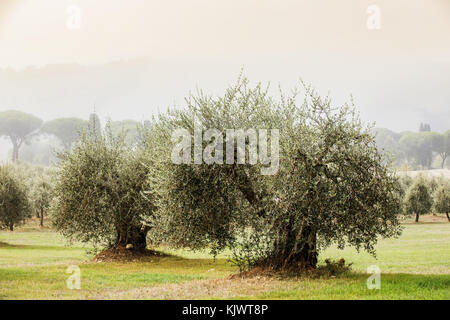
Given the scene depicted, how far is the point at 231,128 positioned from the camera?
1780 cm

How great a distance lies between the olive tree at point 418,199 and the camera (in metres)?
70.8

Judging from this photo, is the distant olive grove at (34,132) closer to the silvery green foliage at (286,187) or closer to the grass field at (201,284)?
the grass field at (201,284)

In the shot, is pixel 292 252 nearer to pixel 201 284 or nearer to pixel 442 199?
pixel 201 284

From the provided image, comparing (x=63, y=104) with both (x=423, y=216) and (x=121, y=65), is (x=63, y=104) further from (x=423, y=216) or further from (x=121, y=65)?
(x=423, y=216)

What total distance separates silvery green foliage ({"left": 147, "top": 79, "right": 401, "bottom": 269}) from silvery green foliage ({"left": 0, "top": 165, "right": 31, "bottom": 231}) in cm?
3106

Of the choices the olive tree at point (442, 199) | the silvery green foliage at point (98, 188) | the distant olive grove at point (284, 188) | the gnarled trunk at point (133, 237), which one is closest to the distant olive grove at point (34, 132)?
the olive tree at point (442, 199)

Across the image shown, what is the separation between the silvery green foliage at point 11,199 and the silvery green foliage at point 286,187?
102 ft

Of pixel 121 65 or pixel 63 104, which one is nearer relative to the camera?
pixel 63 104

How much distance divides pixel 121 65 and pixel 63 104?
3092cm

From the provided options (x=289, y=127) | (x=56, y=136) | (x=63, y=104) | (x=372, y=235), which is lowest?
(x=372, y=235)

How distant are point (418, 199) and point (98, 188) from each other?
59366 millimetres

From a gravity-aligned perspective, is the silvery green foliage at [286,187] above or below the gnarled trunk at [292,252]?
above
